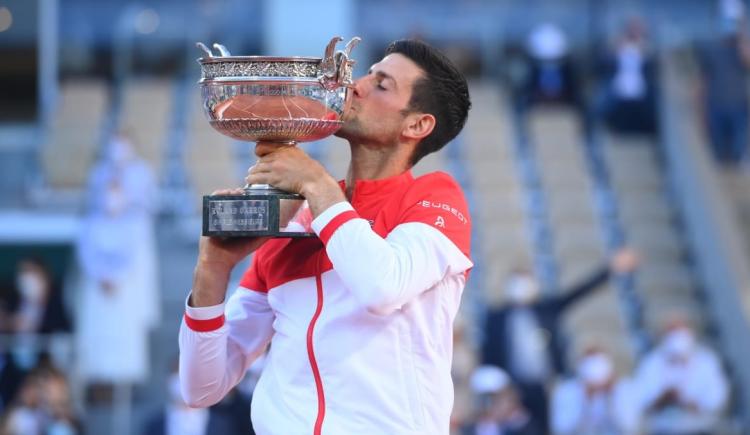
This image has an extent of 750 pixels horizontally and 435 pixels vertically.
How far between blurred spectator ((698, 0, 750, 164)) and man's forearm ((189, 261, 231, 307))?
10.8 metres

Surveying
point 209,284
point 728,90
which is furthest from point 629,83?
point 209,284

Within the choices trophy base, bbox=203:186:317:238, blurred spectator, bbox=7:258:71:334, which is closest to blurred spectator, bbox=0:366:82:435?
blurred spectator, bbox=7:258:71:334

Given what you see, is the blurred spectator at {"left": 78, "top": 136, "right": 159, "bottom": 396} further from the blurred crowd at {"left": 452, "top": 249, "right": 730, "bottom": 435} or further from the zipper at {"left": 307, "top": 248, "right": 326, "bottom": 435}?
the zipper at {"left": 307, "top": 248, "right": 326, "bottom": 435}

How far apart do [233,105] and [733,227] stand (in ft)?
34.4

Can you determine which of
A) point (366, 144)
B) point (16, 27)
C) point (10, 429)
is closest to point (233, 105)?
point (366, 144)

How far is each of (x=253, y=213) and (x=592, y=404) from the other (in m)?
7.56

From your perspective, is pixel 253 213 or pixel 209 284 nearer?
pixel 253 213

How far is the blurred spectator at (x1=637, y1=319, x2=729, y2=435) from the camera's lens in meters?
11.3

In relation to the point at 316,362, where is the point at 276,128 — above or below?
above

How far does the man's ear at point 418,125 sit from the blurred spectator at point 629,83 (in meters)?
10.6

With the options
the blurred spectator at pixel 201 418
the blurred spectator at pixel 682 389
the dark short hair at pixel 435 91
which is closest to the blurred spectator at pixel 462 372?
the blurred spectator at pixel 682 389

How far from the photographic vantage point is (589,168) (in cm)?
1434

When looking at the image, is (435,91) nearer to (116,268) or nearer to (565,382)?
(565,382)

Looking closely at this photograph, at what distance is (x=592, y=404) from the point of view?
10.8 metres
